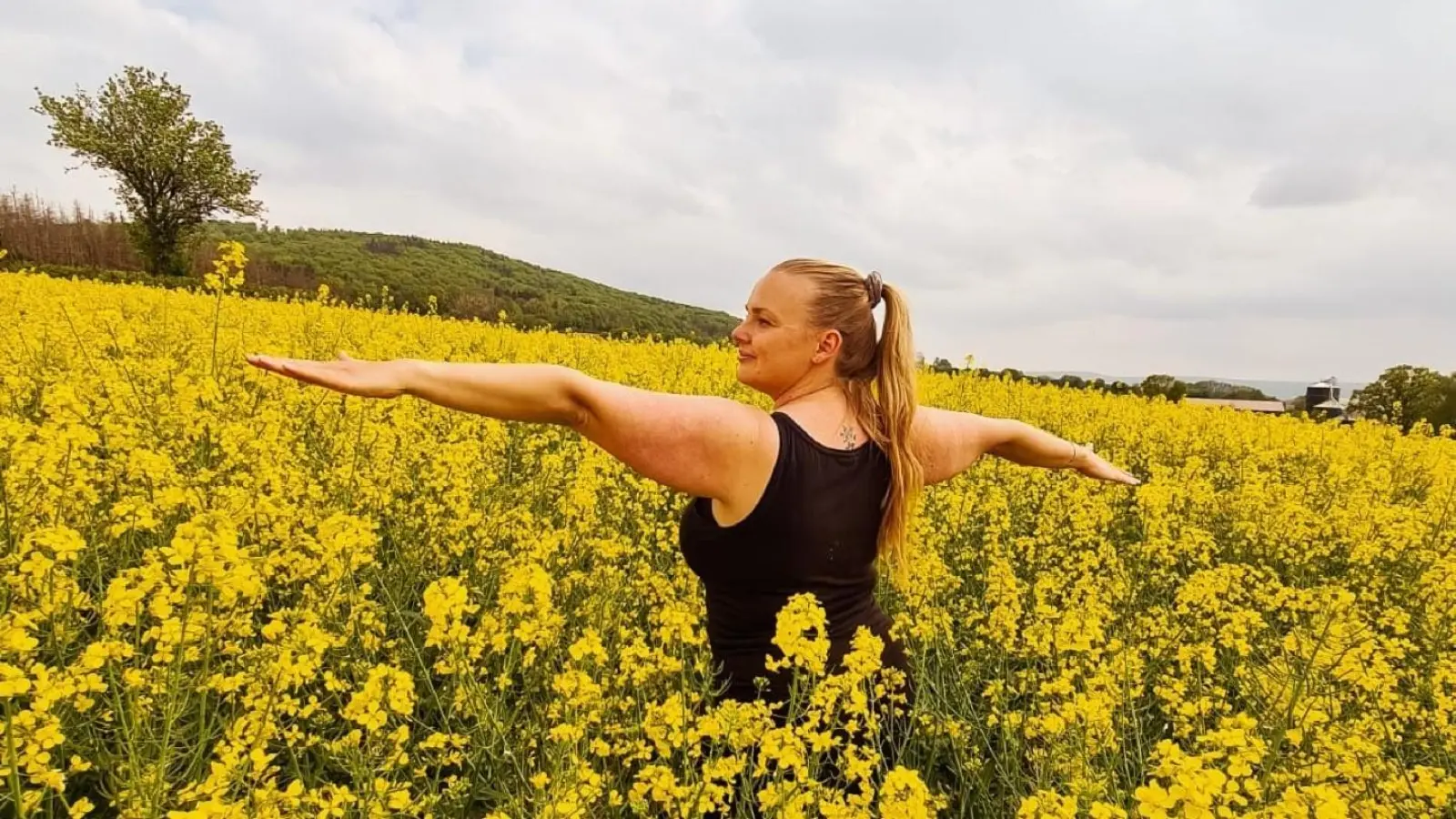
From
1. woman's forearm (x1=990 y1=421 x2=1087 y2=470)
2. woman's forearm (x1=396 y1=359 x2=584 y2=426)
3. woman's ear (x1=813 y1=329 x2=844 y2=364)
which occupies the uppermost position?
woman's ear (x1=813 y1=329 x2=844 y2=364)

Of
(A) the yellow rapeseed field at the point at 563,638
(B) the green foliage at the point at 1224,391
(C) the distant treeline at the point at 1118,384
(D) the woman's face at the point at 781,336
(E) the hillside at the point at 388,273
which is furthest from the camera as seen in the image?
(E) the hillside at the point at 388,273

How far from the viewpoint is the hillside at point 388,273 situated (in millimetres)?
23391

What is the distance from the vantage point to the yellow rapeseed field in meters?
1.56

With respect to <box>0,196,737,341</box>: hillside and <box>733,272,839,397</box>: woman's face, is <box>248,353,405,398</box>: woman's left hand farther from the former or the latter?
<box>0,196,737,341</box>: hillside

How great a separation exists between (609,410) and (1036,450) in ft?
5.65

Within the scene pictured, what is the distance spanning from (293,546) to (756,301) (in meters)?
1.58

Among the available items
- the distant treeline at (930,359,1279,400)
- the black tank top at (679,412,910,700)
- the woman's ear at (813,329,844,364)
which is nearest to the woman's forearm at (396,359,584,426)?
the black tank top at (679,412,910,700)

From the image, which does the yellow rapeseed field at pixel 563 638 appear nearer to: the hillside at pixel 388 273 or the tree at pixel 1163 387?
the tree at pixel 1163 387

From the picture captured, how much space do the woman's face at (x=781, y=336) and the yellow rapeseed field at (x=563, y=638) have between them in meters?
0.75

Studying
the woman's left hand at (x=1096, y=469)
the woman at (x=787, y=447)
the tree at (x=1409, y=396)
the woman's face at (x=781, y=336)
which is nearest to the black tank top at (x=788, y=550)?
the woman at (x=787, y=447)

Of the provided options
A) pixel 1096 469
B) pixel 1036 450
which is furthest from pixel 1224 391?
pixel 1036 450

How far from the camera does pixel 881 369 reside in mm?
2408

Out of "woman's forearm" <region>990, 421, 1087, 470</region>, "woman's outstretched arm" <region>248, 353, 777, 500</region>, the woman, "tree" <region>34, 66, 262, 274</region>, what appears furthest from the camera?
"tree" <region>34, 66, 262, 274</region>

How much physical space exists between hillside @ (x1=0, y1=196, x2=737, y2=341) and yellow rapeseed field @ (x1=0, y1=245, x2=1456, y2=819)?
14.4 m
